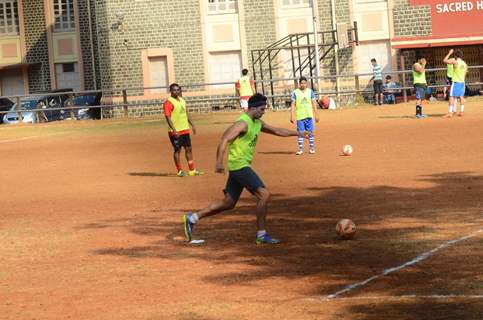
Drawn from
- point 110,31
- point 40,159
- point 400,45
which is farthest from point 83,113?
point 40,159

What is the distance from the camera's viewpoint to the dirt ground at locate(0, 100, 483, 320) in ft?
38.4

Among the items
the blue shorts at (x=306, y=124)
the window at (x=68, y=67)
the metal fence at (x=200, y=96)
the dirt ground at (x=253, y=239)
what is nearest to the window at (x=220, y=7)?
the metal fence at (x=200, y=96)

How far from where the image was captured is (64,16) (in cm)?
6372

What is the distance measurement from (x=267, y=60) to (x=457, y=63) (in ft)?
65.4

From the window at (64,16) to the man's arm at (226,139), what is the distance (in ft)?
163

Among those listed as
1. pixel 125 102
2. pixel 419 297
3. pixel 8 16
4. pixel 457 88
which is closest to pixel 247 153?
pixel 419 297

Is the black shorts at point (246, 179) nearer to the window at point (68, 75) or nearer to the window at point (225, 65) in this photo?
the window at point (225, 65)

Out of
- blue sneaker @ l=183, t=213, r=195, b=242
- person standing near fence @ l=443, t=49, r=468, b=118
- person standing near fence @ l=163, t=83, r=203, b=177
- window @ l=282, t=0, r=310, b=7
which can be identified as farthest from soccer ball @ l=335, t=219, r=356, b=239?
window @ l=282, t=0, r=310, b=7

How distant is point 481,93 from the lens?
153 ft

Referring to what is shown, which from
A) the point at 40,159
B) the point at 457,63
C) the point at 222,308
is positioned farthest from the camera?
the point at 457,63

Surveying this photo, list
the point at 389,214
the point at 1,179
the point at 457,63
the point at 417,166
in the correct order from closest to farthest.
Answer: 1. the point at 389,214
2. the point at 417,166
3. the point at 1,179
4. the point at 457,63

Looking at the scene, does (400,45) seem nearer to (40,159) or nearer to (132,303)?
(40,159)

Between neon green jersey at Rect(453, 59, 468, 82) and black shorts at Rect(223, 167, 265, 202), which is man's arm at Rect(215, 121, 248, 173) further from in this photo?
neon green jersey at Rect(453, 59, 468, 82)

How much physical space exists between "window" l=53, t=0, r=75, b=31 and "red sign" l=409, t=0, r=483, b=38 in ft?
62.9
